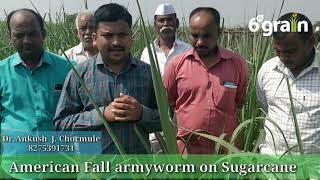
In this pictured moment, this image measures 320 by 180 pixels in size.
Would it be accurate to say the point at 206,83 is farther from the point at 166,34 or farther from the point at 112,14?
the point at 166,34

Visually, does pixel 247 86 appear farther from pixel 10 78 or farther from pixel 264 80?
pixel 10 78

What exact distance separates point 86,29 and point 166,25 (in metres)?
0.51

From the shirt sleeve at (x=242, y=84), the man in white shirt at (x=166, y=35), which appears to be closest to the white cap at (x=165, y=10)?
the man in white shirt at (x=166, y=35)

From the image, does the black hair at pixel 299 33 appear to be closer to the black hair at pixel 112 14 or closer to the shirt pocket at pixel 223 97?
the shirt pocket at pixel 223 97

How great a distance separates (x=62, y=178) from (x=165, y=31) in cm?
162

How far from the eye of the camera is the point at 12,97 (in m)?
1.48

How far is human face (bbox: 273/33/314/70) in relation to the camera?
1451mm

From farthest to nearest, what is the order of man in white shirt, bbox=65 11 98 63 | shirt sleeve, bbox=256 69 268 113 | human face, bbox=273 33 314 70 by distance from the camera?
man in white shirt, bbox=65 11 98 63, shirt sleeve, bbox=256 69 268 113, human face, bbox=273 33 314 70

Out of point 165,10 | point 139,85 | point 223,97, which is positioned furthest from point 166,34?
point 139,85

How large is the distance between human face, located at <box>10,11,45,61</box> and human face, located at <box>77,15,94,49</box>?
2.66ft

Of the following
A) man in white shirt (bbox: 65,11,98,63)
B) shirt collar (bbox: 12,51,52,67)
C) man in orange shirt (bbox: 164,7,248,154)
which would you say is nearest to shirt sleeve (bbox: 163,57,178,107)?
man in orange shirt (bbox: 164,7,248,154)

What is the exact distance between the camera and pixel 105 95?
132cm

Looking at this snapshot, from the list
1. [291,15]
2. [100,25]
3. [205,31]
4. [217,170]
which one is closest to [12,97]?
[100,25]

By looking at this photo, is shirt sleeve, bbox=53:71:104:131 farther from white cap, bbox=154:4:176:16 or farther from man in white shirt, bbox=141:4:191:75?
white cap, bbox=154:4:176:16
